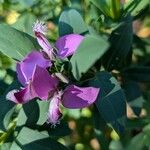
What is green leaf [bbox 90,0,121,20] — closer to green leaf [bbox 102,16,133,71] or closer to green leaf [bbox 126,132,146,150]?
green leaf [bbox 102,16,133,71]

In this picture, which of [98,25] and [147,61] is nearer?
[98,25]

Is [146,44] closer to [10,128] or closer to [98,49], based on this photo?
[10,128]

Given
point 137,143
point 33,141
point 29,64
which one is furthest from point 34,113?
point 137,143

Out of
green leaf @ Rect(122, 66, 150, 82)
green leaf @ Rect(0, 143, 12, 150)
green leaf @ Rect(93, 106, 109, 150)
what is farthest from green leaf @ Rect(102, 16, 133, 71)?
green leaf @ Rect(0, 143, 12, 150)

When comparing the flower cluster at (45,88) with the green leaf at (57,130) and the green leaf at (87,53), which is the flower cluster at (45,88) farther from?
the green leaf at (57,130)

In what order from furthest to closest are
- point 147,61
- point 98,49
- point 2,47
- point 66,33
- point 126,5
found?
point 147,61
point 126,5
point 66,33
point 2,47
point 98,49

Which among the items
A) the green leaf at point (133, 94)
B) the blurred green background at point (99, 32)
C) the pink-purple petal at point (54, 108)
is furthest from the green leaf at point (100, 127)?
the pink-purple petal at point (54, 108)

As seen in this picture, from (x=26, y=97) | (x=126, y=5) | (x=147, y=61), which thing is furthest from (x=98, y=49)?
(x=147, y=61)

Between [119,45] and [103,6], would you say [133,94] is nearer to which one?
[119,45]
